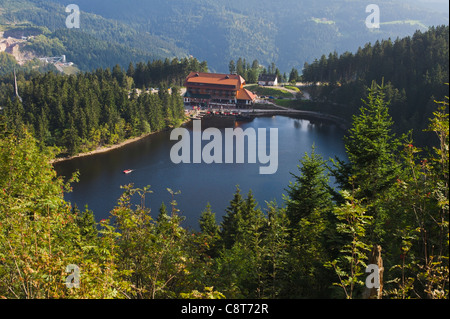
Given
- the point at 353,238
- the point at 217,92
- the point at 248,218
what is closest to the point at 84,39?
the point at 217,92

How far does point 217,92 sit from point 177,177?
30.8 metres

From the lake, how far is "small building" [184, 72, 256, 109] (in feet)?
58.2

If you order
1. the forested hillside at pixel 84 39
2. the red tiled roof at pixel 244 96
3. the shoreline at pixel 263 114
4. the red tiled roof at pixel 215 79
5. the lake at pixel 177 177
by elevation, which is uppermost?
the forested hillside at pixel 84 39

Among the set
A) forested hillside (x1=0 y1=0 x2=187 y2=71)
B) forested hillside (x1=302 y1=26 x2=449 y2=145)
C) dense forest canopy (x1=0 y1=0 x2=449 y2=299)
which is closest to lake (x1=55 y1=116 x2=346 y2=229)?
dense forest canopy (x1=0 y1=0 x2=449 y2=299)

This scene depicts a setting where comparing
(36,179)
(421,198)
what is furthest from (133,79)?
(421,198)

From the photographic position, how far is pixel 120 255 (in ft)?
17.2

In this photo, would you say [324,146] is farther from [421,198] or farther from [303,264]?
[421,198]

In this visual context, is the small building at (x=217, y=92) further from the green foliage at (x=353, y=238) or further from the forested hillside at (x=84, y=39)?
the forested hillside at (x=84, y=39)

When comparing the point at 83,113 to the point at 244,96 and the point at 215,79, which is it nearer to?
the point at 244,96

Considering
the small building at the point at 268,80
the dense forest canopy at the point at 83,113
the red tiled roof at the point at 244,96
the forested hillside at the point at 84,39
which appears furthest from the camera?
the forested hillside at the point at 84,39

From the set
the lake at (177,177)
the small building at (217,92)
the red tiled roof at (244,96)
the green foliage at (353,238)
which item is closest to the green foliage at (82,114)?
the lake at (177,177)

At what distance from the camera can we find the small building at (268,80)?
6254cm

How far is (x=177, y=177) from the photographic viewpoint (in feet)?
91.0

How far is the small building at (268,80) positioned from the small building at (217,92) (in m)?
7.19
